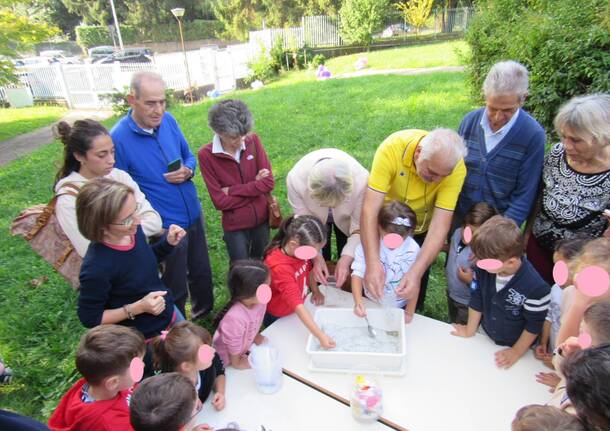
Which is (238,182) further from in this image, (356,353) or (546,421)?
(546,421)

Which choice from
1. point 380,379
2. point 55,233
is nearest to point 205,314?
point 55,233

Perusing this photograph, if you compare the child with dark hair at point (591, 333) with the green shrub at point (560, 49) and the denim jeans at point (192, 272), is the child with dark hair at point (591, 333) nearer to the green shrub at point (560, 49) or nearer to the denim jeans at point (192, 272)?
the denim jeans at point (192, 272)

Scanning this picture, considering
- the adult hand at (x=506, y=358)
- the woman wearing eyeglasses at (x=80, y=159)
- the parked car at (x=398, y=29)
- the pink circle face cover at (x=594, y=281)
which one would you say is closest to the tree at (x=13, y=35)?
the woman wearing eyeglasses at (x=80, y=159)

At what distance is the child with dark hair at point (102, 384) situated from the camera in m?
1.29

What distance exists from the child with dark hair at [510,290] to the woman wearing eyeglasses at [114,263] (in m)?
1.32

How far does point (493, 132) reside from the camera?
2107 mm

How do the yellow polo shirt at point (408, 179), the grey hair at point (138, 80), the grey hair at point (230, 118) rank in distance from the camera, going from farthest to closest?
the grey hair at point (230, 118), the grey hair at point (138, 80), the yellow polo shirt at point (408, 179)

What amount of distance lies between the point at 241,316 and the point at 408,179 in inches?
41.4

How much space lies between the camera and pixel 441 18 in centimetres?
1998

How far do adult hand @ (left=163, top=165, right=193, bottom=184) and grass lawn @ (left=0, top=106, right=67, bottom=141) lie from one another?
8548mm

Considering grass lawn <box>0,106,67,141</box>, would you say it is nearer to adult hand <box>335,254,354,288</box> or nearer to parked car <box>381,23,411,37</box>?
adult hand <box>335,254,354,288</box>

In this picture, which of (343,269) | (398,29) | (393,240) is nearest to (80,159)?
(343,269)

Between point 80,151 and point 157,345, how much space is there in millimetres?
917

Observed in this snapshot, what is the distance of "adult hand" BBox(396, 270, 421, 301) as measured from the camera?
1.87 meters
